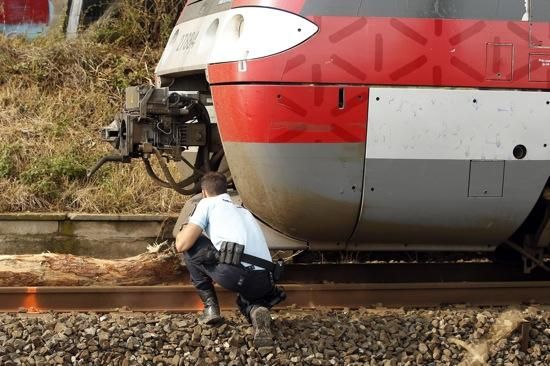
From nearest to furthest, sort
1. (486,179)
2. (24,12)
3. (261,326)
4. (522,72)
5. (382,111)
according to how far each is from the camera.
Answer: (261,326)
(382,111)
(522,72)
(486,179)
(24,12)

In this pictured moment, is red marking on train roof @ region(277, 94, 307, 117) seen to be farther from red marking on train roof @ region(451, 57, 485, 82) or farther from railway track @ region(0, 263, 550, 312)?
railway track @ region(0, 263, 550, 312)

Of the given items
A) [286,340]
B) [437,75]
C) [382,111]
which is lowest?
[286,340]

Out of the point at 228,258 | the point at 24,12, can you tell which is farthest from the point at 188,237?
the point at 24,12

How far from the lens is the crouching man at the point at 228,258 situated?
15.9 feet

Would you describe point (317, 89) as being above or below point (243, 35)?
below

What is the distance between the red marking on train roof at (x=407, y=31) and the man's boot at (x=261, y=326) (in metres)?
1.88

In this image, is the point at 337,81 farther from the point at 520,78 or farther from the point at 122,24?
the point at 122,24

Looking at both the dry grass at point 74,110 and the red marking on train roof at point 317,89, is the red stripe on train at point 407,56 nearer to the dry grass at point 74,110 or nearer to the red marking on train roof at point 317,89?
the red marking on train roof at point 317,89

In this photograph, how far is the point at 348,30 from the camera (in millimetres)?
5074

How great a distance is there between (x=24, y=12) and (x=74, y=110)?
99.0 inches

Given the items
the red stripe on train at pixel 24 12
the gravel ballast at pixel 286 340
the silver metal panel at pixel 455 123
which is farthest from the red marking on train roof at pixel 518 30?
the red stripe on train at pixel 24 12

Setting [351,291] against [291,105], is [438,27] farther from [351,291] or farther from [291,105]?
[351,291]

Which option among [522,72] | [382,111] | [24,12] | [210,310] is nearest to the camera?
[210,310]

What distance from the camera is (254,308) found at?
4.95m
